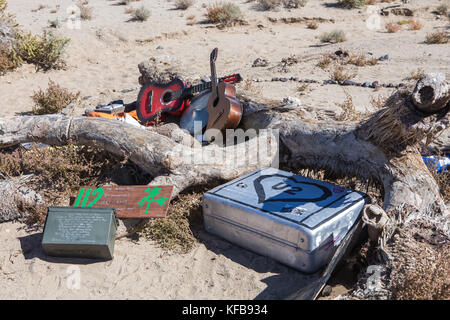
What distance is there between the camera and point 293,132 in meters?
4.77

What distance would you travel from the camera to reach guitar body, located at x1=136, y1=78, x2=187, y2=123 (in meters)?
6.64


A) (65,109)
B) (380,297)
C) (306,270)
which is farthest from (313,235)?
(65,109)

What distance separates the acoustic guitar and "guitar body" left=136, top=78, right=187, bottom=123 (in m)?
0.88

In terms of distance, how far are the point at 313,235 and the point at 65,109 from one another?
6.06 metres

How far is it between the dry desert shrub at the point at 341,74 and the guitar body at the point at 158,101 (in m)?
3.34

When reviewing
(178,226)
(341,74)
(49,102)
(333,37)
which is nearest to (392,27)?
(333,37)

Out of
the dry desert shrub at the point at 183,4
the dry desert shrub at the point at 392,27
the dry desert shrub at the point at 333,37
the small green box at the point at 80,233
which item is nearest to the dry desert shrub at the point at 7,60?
the dry desert shrub at the point at 183,4

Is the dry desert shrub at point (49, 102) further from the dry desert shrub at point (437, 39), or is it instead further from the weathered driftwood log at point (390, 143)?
the dry desert shrub at point (437, 39)

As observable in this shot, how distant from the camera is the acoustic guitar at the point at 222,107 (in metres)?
5.45

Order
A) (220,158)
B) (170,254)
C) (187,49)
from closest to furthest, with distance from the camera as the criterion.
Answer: (170,254)
(220,158)
(187,49)

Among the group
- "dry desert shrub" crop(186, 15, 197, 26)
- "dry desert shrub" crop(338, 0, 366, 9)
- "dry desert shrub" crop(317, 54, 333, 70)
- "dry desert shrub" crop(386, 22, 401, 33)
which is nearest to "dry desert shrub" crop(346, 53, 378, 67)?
"dry desert shrub" crop(317, 54, 333, 70)

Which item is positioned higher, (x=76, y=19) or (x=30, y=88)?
(x=76, y=19)

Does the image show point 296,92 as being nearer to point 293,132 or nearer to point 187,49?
point 293,132

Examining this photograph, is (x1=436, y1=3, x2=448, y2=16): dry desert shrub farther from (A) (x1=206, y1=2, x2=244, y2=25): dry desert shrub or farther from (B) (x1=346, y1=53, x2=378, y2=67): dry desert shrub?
(B) (x1=346, y1=53, x2=378, y2=67): dry desert shrub
